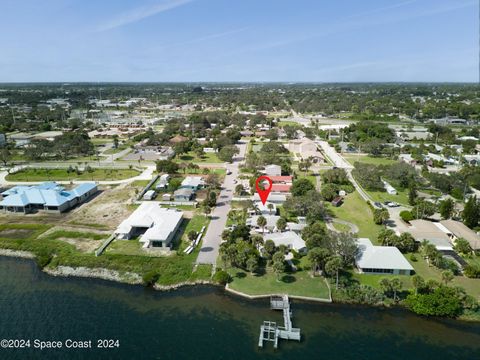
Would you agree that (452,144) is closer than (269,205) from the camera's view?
No

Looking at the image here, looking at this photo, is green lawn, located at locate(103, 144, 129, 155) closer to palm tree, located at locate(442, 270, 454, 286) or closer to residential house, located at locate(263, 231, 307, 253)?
residential house, located at locate(263, 231, 307, 253)

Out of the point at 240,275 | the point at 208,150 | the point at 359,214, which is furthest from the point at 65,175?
the point at 359,214

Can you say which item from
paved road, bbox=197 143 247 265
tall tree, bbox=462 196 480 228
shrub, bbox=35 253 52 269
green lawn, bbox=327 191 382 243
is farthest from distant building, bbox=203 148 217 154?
tall tree, bbox=462 196 480 228

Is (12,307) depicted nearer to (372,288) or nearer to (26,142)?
(372,288)

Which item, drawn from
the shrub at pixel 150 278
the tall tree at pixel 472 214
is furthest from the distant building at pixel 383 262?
the shrub at pixel 150 278

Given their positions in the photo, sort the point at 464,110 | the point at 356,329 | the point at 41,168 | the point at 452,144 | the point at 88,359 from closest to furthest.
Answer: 1. the point at 88,359
2. the point at 356,329
3. the point at 41,168
4. the point at 452,144
5. the point at 464,110

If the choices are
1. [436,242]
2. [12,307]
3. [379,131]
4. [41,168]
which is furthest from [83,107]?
Result: [436,242]

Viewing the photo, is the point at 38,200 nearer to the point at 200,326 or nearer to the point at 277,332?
the point at 200,326
